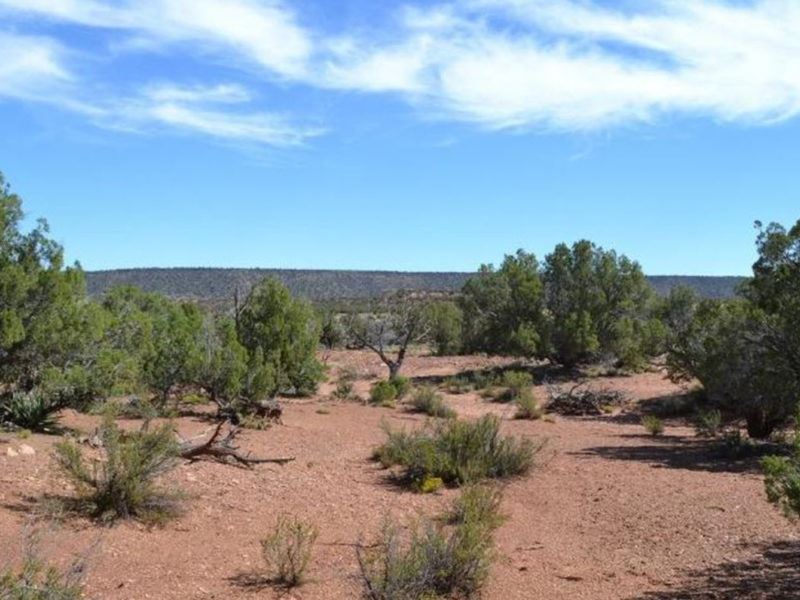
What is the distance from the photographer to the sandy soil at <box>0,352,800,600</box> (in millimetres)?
7750

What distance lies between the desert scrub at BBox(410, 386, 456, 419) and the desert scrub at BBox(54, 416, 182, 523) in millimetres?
13553

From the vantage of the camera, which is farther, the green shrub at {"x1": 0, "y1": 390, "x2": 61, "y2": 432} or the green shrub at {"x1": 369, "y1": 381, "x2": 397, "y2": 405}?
the green shrub at {"x1": 369, "y1": 381, "x2": 397, "y2": 405}

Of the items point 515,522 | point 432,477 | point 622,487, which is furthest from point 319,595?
point 622,487

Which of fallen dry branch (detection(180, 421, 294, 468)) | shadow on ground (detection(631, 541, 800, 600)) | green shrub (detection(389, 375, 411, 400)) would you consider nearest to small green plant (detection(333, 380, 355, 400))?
green shrub (detection(389, 375, 411, 400))

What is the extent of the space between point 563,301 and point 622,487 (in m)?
23.0

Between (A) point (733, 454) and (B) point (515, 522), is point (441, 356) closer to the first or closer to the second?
Result: (A) point (733, 454)

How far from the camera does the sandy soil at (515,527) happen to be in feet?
25.4

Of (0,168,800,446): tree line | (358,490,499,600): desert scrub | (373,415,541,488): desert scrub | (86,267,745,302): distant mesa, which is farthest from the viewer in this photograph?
(86,267,745,302): distant mesa

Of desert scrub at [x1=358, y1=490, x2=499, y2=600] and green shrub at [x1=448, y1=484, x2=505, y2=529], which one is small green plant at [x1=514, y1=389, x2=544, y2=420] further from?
desert scrub at [x1=358, y1=490, x2=499, y2=600]

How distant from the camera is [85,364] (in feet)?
47.3

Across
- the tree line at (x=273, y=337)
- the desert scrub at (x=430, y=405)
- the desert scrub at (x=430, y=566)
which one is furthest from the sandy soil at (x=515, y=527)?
the desert scrub at (x=430, y=405)

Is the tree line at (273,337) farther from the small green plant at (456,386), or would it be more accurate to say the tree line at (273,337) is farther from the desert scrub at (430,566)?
the desert scrub at (430,566)

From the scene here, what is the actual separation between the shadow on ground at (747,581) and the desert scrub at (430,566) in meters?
1.50

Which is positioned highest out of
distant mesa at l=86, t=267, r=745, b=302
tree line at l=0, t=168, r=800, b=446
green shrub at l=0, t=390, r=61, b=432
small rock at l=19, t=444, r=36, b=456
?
distant mesa at l=86, t=267, r=745, b=302
